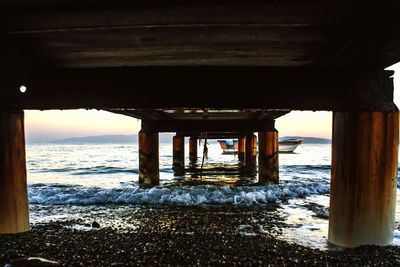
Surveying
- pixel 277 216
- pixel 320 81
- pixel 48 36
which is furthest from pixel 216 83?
pixel 277 216

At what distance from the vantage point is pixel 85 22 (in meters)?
2.48

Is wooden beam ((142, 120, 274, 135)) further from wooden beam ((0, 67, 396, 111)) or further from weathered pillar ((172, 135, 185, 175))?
weathered pillar ((172, 135, 185, 175))

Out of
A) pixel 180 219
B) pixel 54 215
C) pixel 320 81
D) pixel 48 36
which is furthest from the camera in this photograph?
pixel 54 215

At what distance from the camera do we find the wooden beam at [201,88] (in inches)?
154

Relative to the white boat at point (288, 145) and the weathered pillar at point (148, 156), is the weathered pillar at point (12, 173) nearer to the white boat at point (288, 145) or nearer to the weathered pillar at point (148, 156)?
the weathered pillar at point (148, 156)

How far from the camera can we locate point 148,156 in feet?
37.8

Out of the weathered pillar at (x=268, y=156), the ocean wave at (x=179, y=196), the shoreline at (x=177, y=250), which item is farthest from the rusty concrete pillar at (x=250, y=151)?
the shoreline at (x=177, y=250)

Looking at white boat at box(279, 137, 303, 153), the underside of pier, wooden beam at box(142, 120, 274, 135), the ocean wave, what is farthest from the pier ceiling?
white boat at box(279, 137, 303, 153)

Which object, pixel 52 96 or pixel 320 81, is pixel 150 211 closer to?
pixel 52 96

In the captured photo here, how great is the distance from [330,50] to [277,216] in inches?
193

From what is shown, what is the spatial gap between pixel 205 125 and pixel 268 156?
277 centimetres

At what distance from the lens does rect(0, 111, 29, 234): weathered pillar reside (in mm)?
4105

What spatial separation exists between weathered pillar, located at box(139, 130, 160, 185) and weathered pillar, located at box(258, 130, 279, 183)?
415cm

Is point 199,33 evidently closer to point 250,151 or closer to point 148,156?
point 148,156
